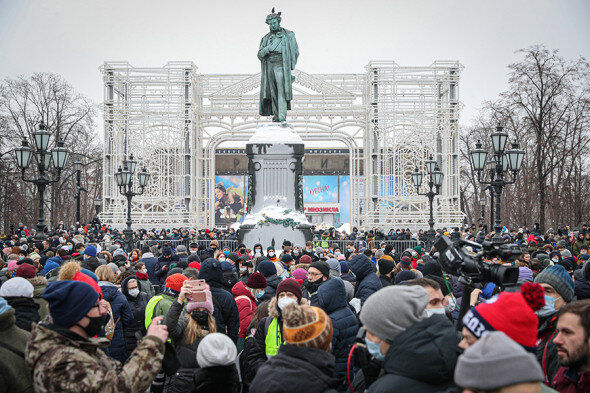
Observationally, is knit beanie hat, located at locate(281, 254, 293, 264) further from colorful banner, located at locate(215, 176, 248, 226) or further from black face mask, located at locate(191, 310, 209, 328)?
colorful banner, located at locate(215, 176, 248, 226)

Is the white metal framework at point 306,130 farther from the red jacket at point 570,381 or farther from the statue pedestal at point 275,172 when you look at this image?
the red jacket at point 570,381

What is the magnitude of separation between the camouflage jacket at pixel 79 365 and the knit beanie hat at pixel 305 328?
0.80 m

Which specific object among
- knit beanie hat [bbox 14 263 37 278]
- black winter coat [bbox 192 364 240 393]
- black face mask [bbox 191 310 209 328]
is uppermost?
knit beanie hat [bbox 14 263 37 278]

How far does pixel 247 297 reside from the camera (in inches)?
282

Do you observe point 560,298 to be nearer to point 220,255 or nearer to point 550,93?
point 220,255

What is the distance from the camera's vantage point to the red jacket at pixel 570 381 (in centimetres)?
351

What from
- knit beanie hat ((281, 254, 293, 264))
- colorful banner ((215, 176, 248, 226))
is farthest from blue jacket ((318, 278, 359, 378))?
colorful banner ((215, 176, 248, 226))

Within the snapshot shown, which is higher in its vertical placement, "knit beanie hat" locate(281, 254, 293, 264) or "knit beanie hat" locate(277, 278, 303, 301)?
"knit beanie hat" locate(277, 278, 303, 301)

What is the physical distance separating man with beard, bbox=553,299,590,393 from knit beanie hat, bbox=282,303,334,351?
1.44 meters

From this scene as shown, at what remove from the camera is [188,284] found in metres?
5.18

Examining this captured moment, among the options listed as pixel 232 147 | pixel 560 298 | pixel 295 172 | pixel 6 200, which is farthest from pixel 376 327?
pixel 232 147

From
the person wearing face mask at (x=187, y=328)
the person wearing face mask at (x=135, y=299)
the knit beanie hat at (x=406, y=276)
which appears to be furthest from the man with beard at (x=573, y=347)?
the person wearing face mask at (x=135, y=299)

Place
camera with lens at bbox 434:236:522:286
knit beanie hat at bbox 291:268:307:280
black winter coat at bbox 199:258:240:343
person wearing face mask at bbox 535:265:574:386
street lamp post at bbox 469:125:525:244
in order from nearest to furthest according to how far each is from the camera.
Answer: camera with lens at bbox 434:236:522:286
person wearing face mask at bbox 535:265:574:386
black winter coat at bbox 199:258:240:343
knit beanie hat at bbox 291:268:307:280
street lamp post at bbox 469:125:525:244

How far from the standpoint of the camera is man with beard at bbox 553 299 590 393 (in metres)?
3.62
